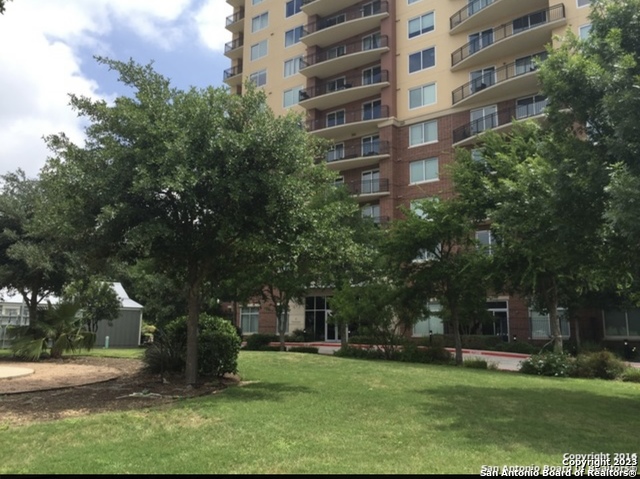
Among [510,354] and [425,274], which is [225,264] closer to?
[425,274]

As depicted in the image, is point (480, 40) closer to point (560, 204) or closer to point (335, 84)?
point (335, 84)

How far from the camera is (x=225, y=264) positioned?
41.9 ft

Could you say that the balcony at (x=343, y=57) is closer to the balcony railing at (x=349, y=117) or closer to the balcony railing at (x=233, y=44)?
the balcony railing at (x=349, y=117)

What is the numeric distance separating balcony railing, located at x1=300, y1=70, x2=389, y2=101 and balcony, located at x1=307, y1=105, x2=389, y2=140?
183 cm

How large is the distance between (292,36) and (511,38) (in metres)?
20.8

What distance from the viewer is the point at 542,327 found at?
3256cm

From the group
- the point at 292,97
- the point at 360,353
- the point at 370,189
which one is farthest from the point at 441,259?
the point at 292,97

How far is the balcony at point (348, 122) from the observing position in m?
40.3

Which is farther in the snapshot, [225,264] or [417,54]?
[417,54]

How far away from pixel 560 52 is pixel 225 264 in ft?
28.5

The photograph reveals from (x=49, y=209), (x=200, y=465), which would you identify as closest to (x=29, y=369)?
(x=49, y=209)

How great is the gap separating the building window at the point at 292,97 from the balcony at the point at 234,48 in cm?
995

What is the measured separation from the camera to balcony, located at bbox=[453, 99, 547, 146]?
33094 mm

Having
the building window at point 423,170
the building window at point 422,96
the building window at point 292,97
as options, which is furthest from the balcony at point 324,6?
the building window at point 423,170
